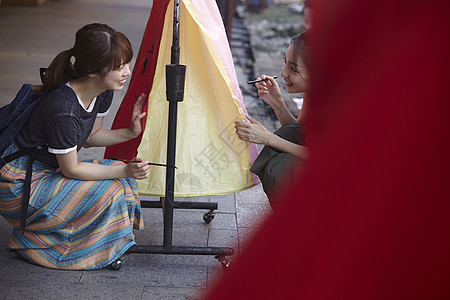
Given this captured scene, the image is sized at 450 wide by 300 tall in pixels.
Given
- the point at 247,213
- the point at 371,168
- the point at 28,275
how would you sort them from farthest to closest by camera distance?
1. the point at 247,213
2. the point at 28,275
3. the point at 371,168

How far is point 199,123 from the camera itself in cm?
259

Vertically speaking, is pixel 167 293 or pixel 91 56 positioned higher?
pixel 91 56

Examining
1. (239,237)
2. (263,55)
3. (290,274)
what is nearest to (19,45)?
(263,55)

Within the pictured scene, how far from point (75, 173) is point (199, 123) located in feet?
1.81

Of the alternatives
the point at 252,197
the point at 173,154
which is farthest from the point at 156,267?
the point at 252,197

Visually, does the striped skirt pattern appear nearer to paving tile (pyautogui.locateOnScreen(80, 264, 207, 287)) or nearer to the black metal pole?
paving tile (pyautogui.locateOnScreen(80, 264, 207, 287))

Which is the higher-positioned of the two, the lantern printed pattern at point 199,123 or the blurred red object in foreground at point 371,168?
the blurred red object in foreground at point 371,168

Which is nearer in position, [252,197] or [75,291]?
[75,291]

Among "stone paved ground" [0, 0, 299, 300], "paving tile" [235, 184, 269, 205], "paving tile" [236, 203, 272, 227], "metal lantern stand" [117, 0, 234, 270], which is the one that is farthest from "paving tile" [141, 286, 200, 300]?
"paving tile" [235, 184, 269, 205]

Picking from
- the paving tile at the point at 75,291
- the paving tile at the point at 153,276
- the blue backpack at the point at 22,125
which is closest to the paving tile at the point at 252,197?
the paving tile at the point at 153,276

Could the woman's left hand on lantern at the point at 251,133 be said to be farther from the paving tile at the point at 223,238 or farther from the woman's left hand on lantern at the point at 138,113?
the paving tile at the point at 223,238

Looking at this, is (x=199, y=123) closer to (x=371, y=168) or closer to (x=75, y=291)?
(x=75, y=291)

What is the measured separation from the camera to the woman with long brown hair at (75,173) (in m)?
2.37

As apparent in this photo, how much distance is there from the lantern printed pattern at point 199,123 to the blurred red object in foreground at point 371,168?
6.38ft
